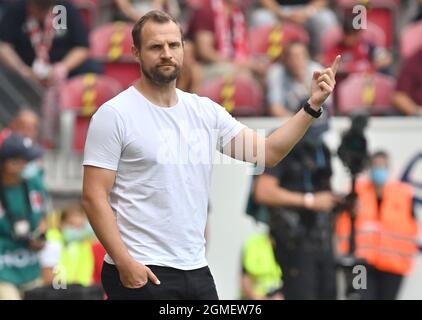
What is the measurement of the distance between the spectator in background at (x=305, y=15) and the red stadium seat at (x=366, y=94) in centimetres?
117

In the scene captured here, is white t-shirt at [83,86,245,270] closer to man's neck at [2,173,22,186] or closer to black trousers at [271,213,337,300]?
black trousers at [271,213,337,300]

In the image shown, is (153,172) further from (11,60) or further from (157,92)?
(11,60)

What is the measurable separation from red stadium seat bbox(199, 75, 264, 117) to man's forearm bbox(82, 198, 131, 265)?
6067mm

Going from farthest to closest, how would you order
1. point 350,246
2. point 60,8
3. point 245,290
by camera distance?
point 60,8
point 245,290
point 350,246

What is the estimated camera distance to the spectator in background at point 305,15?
1232 centimetres

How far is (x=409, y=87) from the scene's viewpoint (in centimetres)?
1074

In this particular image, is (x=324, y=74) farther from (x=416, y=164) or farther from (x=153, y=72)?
(x=416, y=164)

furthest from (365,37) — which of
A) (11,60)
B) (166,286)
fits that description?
(166,286)

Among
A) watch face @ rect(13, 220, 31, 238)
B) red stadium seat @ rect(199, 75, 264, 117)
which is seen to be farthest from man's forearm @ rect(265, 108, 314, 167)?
red stadium seat @ rect(199, 75, 264, 117)

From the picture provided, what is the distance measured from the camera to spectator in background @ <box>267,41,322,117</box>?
10.7 meters

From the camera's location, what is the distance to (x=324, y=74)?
5070 millimetres

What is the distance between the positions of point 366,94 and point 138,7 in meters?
3.03

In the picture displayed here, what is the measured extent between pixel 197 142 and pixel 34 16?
6.48 meters
